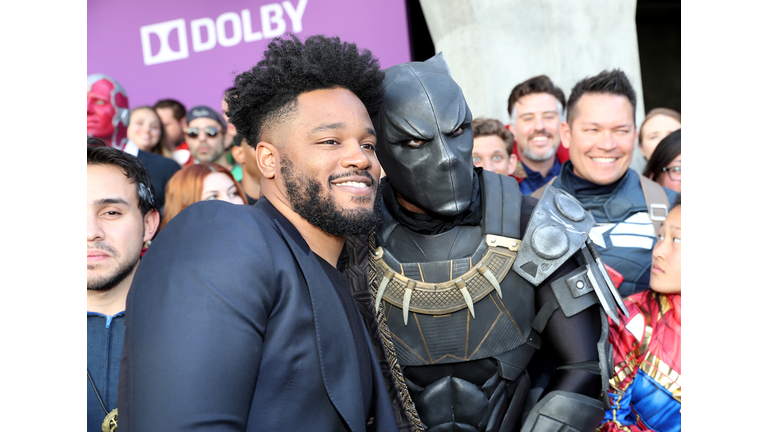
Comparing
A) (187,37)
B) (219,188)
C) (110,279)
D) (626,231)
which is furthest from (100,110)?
(626,231)

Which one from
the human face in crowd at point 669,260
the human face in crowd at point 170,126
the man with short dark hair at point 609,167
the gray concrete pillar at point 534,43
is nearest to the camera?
the human face in crowd at point 669,260

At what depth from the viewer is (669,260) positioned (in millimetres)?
2439

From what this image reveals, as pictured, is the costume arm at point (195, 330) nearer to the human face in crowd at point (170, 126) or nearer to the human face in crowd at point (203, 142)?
the human face in crowd at point (203, 142)

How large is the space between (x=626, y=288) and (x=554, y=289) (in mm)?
1014

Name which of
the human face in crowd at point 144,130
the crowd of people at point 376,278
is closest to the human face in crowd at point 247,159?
the human face in crowd at point 144,130

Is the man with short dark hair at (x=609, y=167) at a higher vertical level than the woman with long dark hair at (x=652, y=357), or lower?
higher

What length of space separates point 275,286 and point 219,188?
7.56 ft

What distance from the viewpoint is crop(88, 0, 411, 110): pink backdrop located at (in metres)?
6.34

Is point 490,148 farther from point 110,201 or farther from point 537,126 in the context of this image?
point 110,201

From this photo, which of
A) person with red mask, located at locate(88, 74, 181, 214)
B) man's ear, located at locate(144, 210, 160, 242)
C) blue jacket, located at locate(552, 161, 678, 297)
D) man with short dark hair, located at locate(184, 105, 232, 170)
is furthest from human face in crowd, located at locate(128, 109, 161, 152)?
blue jacket, located at locate(552, 161, 678, 297)

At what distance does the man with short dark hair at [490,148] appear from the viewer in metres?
3.83

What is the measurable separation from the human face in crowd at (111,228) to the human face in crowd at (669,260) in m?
2.00

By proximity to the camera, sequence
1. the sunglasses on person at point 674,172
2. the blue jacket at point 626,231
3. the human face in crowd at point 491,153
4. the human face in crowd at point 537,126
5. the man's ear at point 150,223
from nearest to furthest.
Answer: the man's ear at point 150,223 < the blue jacket at point 626,231 < the sunglasses on person at point 674,172 < the human face in crowd at point 491,153 < the human face in crowd at point 537,126

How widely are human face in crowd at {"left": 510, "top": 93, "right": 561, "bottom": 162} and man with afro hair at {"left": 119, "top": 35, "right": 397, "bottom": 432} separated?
2.67 meters
